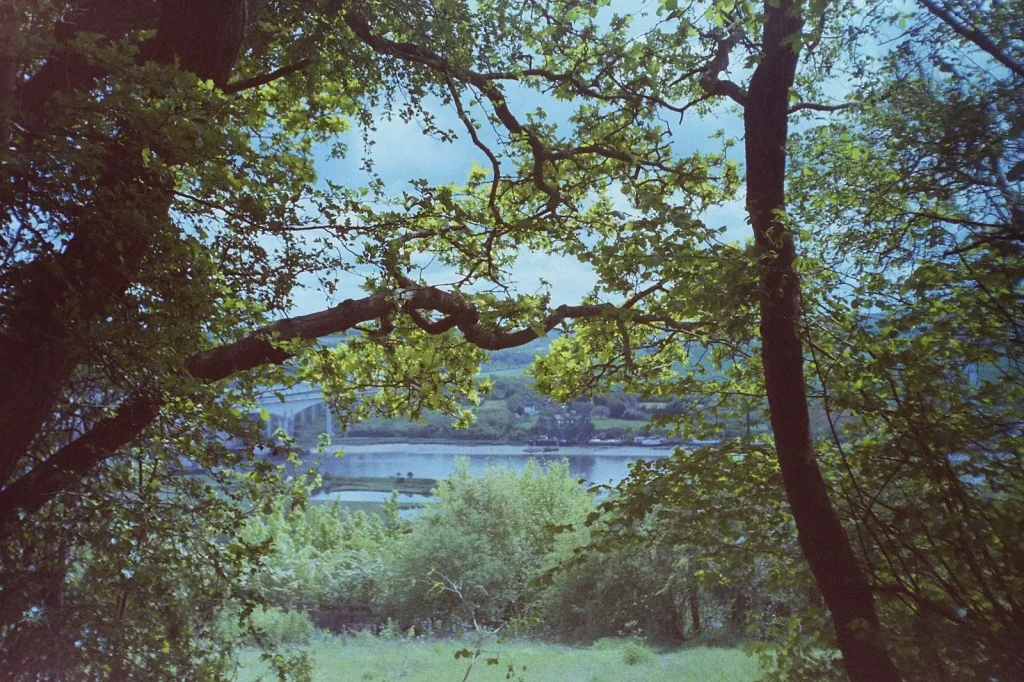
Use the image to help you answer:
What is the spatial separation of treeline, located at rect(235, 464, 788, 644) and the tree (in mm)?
1285

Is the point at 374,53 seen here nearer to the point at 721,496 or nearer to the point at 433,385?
the point at 433,385

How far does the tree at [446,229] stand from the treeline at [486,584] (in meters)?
1.28

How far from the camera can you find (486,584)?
360 cm

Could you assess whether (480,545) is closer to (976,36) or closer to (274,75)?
(274,75)

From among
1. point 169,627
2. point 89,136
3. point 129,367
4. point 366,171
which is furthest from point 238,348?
point 169,627

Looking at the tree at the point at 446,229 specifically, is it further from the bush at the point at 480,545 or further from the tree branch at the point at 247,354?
the bush at the point at 480,545

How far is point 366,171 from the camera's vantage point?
244cm

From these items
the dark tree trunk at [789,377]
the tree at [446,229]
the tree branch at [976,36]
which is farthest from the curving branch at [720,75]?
the tree branch at [976,36]

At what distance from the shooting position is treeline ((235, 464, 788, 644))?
11.6ft

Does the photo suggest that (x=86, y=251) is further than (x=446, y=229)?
No

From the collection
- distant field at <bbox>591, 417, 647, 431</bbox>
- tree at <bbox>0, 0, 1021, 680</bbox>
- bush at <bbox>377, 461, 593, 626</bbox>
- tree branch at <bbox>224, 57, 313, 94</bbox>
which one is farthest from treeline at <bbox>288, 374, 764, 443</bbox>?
tree branch at <bbox>224, 57, 313, 94</bbox>

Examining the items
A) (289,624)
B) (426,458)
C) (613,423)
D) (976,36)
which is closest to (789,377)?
(976,36)

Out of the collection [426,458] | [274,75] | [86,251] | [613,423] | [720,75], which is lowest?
[426,458]

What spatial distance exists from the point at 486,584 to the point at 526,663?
468mm
